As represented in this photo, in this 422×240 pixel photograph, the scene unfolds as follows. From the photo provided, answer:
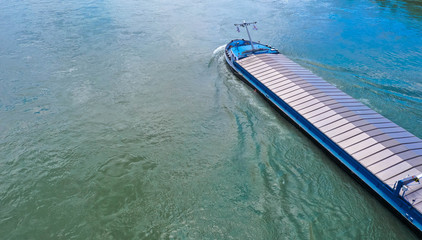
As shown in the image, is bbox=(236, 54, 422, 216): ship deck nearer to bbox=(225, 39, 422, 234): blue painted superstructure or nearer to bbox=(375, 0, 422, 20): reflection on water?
bbox=(225, 39, 422, 234): blue painted superstructure

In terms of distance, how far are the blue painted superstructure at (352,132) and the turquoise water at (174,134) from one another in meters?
0.92

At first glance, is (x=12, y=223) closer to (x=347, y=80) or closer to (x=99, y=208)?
(x=99, y=208)

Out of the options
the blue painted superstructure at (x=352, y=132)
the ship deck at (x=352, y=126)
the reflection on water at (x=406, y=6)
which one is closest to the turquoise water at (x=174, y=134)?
the blue painted superstructure at (x=352, y=132)

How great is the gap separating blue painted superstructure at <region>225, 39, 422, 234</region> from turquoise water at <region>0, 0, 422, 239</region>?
0.92 m

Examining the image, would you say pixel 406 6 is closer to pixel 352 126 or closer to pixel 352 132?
pixel 352 126

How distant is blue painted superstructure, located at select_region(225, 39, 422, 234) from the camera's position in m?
14.9

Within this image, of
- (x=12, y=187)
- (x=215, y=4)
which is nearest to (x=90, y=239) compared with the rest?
(x=12, y=187)

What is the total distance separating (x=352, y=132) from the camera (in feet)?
59.5

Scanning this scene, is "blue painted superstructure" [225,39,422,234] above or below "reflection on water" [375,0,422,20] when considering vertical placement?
below

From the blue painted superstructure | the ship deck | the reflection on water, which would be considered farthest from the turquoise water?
the reflection on water

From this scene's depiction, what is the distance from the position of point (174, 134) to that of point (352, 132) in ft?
40.4

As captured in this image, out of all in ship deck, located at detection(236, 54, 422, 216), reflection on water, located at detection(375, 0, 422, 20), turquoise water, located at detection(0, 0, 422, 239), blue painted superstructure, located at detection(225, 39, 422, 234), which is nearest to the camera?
blue painted superstructure, located at detection(225, 39, 422, 234)

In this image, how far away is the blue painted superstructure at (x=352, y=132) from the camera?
48.7 ft

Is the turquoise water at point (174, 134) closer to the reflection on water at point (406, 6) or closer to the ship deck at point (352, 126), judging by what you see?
the ship deck at point (352, 126)
